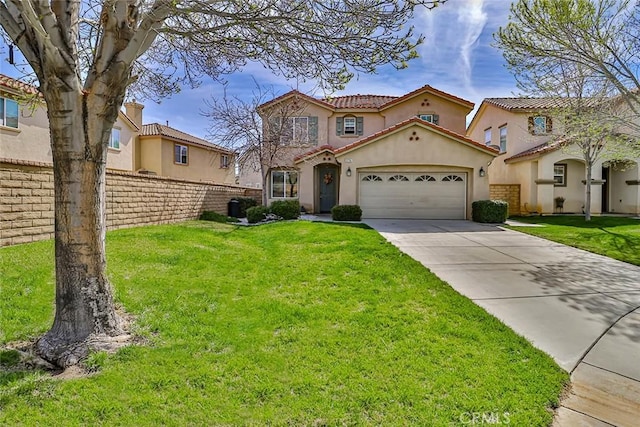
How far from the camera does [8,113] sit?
579 inches

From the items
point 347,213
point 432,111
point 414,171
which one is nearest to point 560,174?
point 432,111

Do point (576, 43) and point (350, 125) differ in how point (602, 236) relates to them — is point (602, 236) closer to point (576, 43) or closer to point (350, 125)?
point (576, 43)

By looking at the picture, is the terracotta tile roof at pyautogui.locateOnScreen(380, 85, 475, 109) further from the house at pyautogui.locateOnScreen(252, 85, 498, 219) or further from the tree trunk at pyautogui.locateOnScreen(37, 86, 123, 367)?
the tree trunk at pyautogui.locateOnScreen(37, 86, 123, 367)

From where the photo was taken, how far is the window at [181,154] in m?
26.0

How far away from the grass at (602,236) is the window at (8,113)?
2107cm

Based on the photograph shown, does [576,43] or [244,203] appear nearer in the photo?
[576,43]

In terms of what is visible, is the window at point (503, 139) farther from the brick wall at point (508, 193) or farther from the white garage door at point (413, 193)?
the white garage door at point (413, 193)

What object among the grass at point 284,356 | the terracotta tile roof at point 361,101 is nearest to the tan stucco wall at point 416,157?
the terracotta tile roof at point 361,101

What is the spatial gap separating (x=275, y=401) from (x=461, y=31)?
7744mm

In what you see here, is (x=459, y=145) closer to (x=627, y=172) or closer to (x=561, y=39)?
(x=561, y=39)

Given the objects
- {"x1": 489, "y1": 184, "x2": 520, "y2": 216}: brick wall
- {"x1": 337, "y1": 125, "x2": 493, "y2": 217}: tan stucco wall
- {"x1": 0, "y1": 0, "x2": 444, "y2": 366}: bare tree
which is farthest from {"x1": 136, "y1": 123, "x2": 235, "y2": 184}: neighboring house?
{"x1": 0, "y1": 0, "x2": 444, "y2": 366}: bare tree

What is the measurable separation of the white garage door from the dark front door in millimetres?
3961

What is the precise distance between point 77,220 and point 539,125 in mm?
23433

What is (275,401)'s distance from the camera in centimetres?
300
